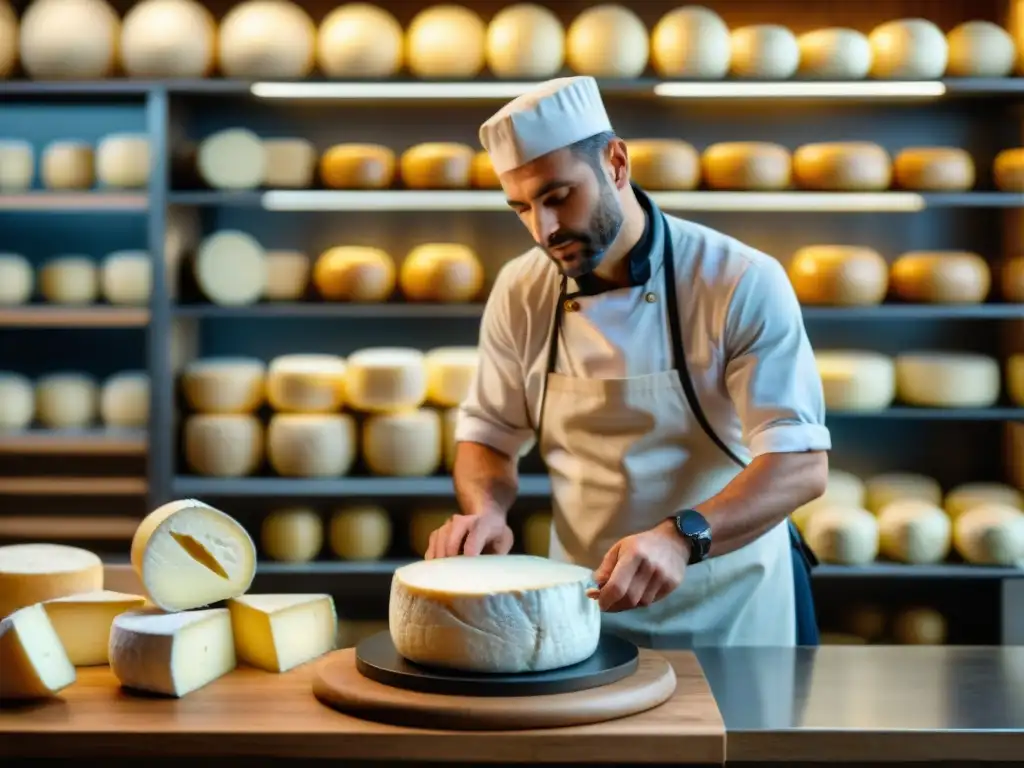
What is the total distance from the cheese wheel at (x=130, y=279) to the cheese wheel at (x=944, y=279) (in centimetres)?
215

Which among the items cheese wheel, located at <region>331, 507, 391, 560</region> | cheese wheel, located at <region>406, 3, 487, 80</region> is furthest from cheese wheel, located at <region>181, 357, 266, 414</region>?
cheese wheel, located at <region>406, 3, 487, 80</region>

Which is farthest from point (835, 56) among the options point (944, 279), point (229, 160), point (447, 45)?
point (229, 160)

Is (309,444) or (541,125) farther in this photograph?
(309,444)

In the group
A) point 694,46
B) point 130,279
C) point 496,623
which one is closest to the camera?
point 496,623

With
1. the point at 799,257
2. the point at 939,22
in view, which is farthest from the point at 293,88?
the point at 939,22

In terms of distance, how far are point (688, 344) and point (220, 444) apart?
1.90 m

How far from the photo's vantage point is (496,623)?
145 cm

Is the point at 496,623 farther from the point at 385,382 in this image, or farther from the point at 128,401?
the point at 128,401

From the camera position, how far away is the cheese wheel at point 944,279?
355 cm

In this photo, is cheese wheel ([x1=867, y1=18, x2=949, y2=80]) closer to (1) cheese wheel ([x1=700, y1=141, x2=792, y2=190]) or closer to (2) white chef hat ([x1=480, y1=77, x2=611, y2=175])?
(1) cheese wheel ([x1=700, y1=141, x2=792, y2=190])

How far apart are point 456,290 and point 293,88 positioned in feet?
2.38

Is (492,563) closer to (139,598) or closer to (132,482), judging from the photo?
(139,598)

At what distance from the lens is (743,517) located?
5.90ft

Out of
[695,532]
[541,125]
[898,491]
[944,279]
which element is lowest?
[898,491]
